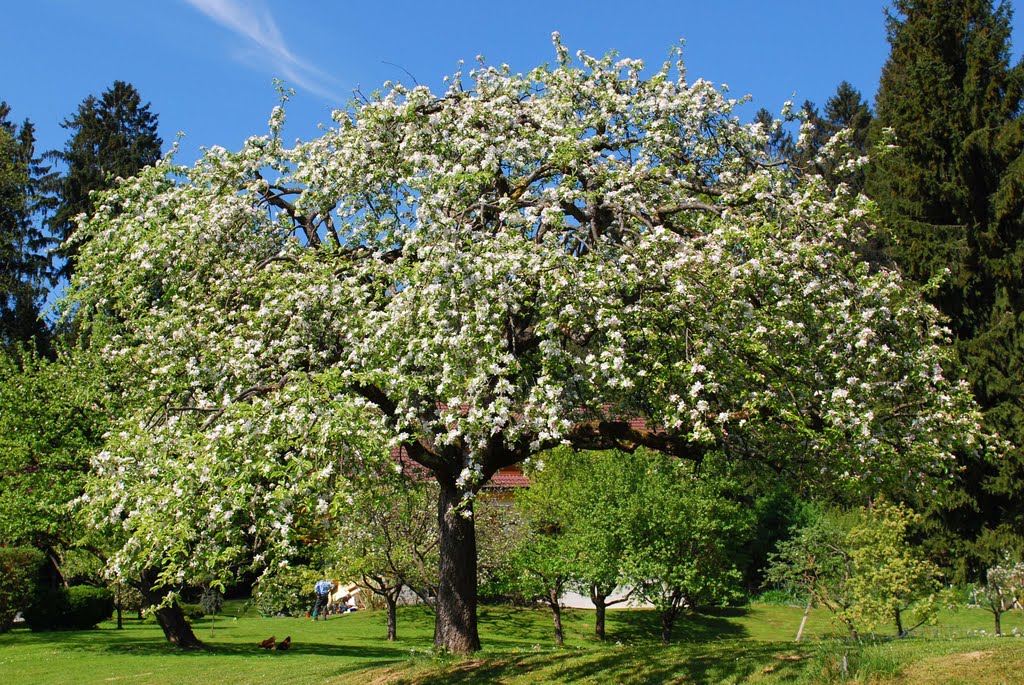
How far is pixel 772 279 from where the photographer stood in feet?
38.9

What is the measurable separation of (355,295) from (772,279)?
6.09 metres

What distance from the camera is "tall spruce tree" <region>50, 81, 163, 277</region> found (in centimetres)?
4803

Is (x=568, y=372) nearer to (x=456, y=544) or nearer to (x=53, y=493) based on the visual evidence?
(x=456, y=544)

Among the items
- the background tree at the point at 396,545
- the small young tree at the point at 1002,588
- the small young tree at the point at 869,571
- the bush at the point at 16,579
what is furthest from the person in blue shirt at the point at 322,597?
the small young tree at the point at 1002,588

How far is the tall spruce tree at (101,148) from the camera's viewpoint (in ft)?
158

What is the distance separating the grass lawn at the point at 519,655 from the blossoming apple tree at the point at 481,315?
2.39 m

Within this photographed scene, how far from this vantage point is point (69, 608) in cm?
3181

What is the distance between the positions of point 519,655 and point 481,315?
738 cm

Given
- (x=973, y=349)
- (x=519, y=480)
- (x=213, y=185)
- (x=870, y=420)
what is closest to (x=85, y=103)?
(x=519, y=480)

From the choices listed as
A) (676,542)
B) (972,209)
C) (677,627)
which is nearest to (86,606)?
(676,542)

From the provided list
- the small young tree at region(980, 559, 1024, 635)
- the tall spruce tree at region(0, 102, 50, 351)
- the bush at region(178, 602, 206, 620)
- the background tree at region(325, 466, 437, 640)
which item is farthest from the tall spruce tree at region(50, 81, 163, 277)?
the small young tree at region(980, 559, 1024, 635)

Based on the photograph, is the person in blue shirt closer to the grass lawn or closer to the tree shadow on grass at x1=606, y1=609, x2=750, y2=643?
the grass lawn

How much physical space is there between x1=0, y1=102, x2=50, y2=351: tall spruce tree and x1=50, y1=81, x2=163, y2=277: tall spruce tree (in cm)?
153

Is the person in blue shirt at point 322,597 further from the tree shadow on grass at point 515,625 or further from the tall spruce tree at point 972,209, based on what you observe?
the tall spruce tree at point 972,209
